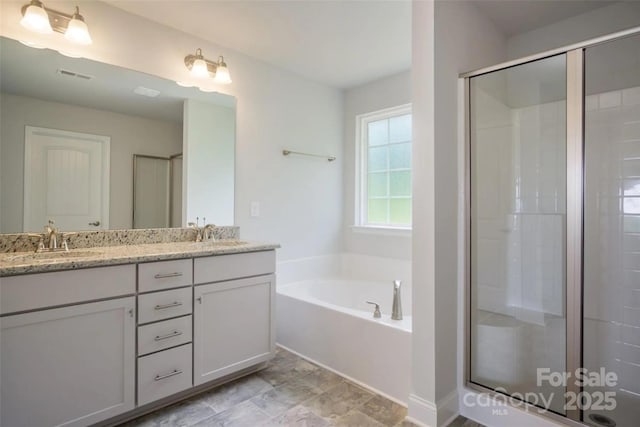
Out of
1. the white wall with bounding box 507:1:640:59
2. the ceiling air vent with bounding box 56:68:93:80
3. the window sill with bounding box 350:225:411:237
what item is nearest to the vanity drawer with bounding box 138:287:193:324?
the ceiling air vent with bounding box 56:68:93:80

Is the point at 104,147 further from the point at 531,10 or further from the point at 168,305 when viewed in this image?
the point at 531,10

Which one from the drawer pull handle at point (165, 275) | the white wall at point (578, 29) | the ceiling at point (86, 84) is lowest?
the drawer pull handle at point (165, 275)

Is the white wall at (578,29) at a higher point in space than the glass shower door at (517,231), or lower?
higher

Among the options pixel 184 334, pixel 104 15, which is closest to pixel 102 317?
pixel 184 334

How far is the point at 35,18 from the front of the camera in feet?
5.76

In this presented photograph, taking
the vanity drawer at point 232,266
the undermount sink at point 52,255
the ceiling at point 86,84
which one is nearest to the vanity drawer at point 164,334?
the vanity drawer at point 232,266

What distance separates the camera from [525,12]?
2049 mm

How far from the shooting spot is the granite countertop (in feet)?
4.60

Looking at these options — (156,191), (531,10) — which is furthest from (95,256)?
(531,10)

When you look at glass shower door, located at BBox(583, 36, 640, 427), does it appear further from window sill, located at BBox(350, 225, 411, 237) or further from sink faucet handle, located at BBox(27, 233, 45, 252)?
Result: sink faucet handle, located at BBox(27, 233, 45, 252)

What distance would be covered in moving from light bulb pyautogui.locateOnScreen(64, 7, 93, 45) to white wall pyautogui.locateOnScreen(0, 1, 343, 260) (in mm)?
75

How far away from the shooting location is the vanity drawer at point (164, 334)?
5.58 ft

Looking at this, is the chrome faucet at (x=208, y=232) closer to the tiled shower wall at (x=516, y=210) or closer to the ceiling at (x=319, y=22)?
the ceiling at (x=319, y=22)

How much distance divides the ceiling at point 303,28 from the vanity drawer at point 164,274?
5.09ft
